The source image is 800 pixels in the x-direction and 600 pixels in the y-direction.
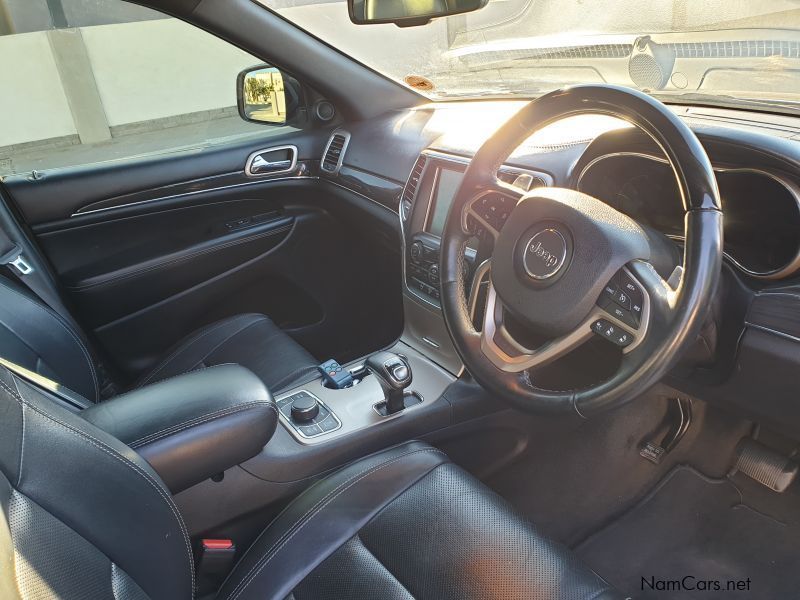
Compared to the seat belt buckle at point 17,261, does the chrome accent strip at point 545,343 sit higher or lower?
higher

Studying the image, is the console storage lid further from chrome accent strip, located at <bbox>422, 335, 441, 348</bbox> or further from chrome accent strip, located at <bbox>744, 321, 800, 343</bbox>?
chrome accent strip, located at <bbox>744, 321, 800, 343</bbox>

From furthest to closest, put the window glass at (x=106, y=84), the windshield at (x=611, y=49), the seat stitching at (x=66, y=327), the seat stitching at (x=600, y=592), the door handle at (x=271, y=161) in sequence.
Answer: the window glass at (x=106, y=84)
the door handle at (x=271, y=161)
the seat stitching at (x=66, y=327)
the windshield at (x=611, y=49)
the seat stitching at (x=600, y=592)

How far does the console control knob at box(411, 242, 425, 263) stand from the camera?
196 cm

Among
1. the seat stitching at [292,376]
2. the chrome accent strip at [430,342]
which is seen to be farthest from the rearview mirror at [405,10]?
the seat stitching at [292,376]

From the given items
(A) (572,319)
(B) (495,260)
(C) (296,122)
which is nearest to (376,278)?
(C) (296,122)

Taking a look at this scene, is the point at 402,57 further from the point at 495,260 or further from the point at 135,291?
the point at 495,260

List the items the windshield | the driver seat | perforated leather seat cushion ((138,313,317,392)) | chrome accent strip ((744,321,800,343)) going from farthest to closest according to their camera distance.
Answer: perforated leather seat cushion ((138,313,317,392)) → the windshield → chrome accent strip ((744,321,800,343)) → the driver seat

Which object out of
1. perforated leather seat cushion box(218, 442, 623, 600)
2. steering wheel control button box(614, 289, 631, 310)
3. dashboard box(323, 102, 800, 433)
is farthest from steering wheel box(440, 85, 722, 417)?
perforated leather seat cushion box(218, 442, 623, 600)

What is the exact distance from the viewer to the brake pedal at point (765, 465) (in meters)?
1.65

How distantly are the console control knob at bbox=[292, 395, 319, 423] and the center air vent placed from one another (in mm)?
1026

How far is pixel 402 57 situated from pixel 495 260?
2451 mm

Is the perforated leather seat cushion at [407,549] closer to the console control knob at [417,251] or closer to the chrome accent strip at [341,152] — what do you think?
Answer: the console control knob at [417,251]

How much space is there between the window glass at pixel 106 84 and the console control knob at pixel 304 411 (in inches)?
49.8

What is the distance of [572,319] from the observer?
45.7 inches
